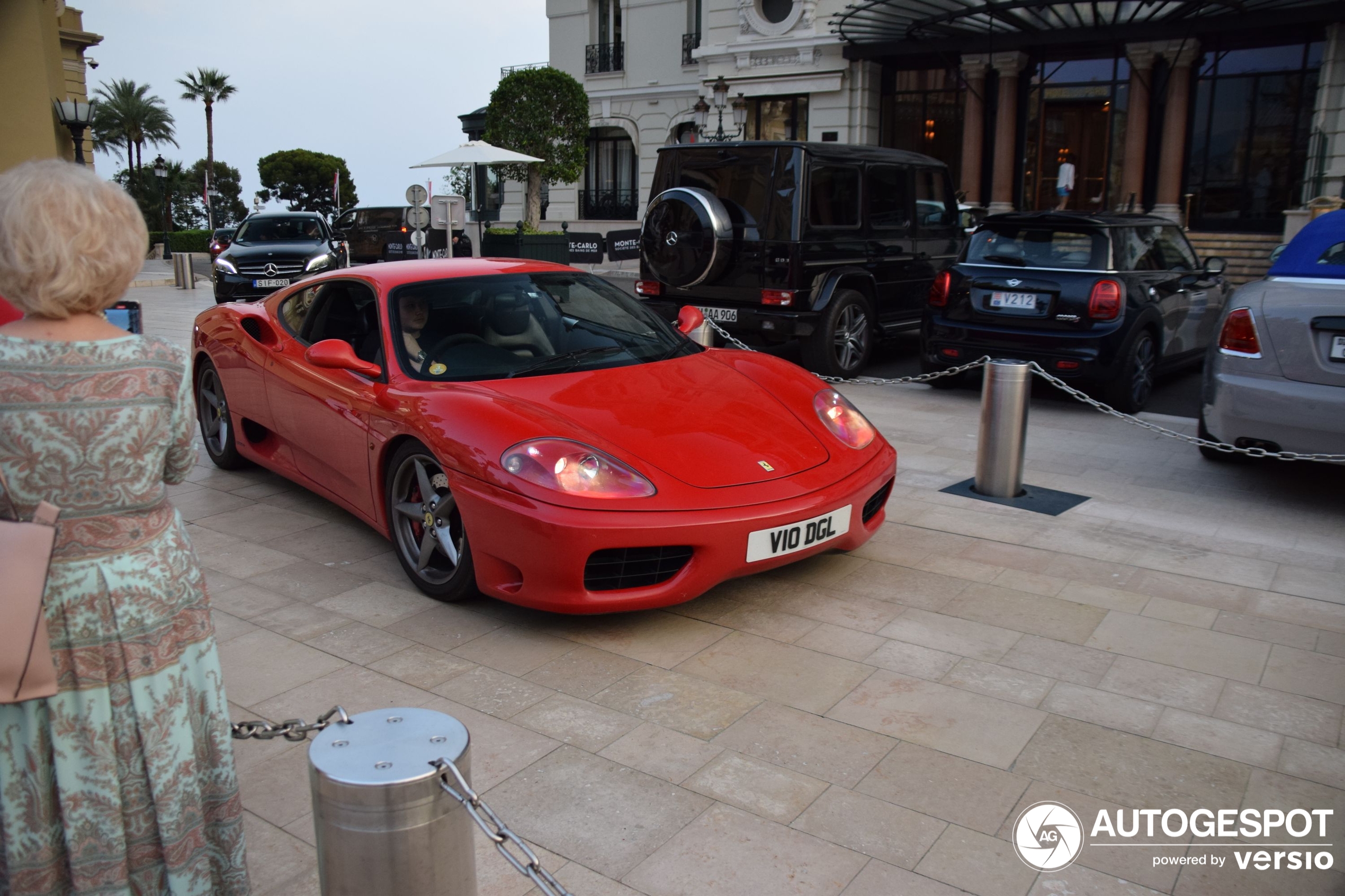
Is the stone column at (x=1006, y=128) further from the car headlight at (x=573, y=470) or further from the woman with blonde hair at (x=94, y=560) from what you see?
the woman with blonde hair at (x=94, y=560)

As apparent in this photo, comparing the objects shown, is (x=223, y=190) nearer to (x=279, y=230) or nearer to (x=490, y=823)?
(x=279, y=230)

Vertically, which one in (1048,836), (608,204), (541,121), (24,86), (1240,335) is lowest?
(1048,836)

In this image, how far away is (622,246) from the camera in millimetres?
22141

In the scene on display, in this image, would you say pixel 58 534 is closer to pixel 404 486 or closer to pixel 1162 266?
pixel 404 486

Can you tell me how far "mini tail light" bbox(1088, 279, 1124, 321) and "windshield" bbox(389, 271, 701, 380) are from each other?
4.15m

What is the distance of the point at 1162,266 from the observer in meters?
8.84

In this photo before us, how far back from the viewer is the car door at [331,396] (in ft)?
15.7

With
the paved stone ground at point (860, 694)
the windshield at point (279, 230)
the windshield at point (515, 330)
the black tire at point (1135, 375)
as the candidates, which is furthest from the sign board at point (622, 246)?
the paved stone ground at point (860, 694)

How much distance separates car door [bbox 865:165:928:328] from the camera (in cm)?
1009

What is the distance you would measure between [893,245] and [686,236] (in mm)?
2188

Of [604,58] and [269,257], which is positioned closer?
[269,257]

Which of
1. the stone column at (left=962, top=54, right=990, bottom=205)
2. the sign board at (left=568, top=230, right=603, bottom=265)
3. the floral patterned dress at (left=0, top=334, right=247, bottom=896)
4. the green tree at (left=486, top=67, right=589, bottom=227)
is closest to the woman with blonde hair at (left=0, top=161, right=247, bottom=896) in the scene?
the floral patterned dress at (left=0, top=334, right=247, bottom=896)

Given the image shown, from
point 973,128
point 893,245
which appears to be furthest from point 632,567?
point 973,128

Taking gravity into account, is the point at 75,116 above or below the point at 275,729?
above
